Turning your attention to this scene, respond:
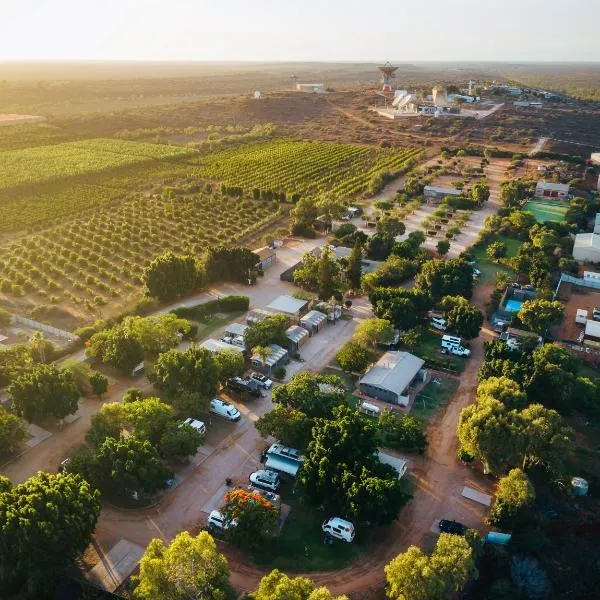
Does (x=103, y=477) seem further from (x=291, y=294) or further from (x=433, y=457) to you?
(x=291, y=294)

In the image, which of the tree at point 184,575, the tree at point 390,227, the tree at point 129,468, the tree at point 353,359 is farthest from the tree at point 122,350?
the tree at point 390,227

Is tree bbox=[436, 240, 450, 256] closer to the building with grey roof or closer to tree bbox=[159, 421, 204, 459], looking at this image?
the building with grey roof

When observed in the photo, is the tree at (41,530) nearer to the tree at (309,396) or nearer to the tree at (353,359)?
the tree at (309,396)

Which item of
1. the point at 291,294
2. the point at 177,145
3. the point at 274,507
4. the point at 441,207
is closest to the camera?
the point at 274,507

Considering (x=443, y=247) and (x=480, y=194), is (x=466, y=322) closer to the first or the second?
(x=443, y=247)

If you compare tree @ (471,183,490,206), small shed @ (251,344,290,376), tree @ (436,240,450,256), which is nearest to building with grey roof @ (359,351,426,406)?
small shed @ (251,344,290,376)

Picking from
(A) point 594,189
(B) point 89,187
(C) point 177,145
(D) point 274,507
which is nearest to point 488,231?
(A) point 594,189
